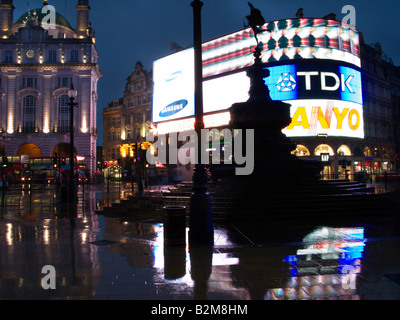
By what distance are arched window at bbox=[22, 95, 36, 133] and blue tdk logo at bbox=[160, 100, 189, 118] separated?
26.5m

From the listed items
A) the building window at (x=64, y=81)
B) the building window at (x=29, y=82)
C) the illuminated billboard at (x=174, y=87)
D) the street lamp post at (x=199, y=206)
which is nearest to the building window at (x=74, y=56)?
the building window at (x=64, y=81)

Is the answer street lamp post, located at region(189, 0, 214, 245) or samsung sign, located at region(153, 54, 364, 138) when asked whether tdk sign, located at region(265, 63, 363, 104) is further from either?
street lamp post, located at region(189, 0, 214, 245)

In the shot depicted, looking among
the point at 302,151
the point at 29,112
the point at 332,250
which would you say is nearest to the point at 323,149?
the point at 302,151

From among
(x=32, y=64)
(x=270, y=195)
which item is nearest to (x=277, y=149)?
(x=270, y=195)

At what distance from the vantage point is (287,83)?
41.8 m

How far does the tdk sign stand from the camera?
41.4m

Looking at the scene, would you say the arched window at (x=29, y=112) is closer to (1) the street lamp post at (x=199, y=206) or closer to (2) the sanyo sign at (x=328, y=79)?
(2) the sanyo sign at (x=328, y=79)

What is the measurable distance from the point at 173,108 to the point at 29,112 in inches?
1179

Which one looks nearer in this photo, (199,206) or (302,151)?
(199,206)

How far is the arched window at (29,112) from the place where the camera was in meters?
57.9

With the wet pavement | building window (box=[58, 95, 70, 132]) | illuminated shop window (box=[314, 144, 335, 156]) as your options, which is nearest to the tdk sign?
illuminated shop window (box=[314, 144, 335, 156])

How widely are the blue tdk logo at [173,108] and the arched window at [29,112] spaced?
26462 millimetres

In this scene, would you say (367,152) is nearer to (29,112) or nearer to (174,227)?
(174,227)

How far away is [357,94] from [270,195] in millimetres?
39473
